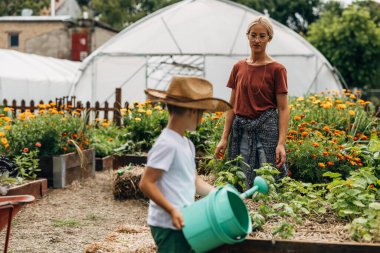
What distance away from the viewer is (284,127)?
13.5 ft

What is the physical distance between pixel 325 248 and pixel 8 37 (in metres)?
28.9

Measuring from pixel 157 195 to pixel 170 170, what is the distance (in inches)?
5.7

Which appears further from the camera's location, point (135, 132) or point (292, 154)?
point (135, 132)

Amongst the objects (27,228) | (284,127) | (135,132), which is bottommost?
(27,228)

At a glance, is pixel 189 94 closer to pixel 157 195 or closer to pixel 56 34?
pixel 157 195

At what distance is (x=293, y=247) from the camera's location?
2910 millimetres

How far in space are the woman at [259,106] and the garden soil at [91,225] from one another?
1.30ft

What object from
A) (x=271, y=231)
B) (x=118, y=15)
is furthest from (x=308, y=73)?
(x=118, y=15)

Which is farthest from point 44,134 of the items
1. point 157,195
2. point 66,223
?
point 157,195

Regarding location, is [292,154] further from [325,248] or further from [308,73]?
[308,73]

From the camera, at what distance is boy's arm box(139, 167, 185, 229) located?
8.12ft

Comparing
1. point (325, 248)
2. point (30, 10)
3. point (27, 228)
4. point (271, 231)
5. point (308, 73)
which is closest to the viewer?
point (325, 248)

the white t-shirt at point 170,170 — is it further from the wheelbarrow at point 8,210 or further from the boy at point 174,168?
the wheelbarrow at point 8,210

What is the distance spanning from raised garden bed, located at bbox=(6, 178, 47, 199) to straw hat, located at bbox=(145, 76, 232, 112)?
11.8 feet
